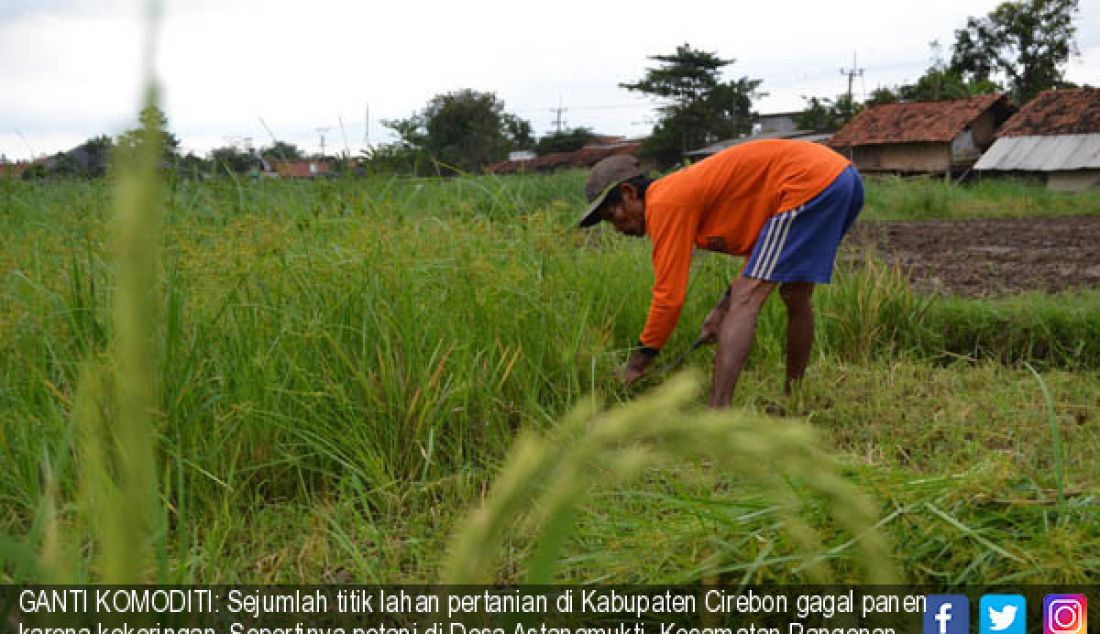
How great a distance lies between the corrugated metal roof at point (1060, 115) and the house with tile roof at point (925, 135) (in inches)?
74.6

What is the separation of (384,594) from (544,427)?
1.06 m

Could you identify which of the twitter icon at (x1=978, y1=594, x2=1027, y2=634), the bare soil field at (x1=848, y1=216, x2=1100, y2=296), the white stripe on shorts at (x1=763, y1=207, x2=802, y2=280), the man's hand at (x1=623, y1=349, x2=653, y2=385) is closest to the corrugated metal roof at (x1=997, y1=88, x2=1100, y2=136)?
the bare soil field at (x1=848, y1=216, x2=1100, y2=296)

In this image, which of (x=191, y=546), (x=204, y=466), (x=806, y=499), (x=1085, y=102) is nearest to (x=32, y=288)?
(x=204, y=466)

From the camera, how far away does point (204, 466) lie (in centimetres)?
216

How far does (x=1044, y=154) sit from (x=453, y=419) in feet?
90.2

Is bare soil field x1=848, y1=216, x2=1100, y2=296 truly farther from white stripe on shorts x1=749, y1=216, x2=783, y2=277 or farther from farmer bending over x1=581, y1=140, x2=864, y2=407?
white stripe on shorts x1=749, y1=216, x2=783, y2=277

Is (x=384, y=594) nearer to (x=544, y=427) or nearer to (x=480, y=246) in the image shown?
(x=544, y=427)

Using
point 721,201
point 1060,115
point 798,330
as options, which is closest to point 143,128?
point 721,201

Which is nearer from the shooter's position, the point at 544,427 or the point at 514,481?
the point at 514,481

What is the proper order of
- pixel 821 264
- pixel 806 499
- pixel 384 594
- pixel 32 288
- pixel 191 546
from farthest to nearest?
pixel 821 264 < pixel 32 288 < pixel 191 546 < pixel 384 594 < pixel 806 499

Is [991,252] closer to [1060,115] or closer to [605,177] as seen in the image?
[605,177]

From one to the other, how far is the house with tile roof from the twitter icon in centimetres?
3013

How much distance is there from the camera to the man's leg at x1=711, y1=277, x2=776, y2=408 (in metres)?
3.30

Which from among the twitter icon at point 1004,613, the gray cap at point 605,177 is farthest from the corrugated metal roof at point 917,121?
the twitter icon at point 1004,613
